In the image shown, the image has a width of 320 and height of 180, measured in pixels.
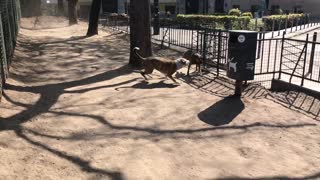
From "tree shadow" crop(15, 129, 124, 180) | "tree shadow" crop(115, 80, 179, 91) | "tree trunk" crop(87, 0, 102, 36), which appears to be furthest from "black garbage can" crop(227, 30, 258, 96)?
"tree trunk" crop(87, 0, 102, 36)

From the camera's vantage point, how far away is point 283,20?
2605cm

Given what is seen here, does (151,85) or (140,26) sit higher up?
(140,26)

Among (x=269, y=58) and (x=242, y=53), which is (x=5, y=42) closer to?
(x=242, y=53)

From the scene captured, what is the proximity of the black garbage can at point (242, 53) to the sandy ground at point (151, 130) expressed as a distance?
0.50 meters

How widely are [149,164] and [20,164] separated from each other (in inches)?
57.7

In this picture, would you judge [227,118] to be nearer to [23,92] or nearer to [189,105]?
[189,105]

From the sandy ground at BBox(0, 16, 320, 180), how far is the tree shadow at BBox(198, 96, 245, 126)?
2 centimetres

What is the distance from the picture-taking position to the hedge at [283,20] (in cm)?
2495

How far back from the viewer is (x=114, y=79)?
31.5 ft

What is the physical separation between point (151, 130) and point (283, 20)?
21940mm

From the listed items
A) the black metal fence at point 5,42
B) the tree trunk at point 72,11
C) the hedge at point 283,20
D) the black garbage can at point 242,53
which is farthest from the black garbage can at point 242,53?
the tree trunk at point 72,11

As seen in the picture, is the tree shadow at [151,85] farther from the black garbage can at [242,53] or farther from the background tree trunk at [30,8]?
the background tree trunk at [30,8]

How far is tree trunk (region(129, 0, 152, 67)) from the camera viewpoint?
1109 cm

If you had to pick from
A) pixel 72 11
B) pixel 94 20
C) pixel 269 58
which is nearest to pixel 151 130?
pixel 269 58
